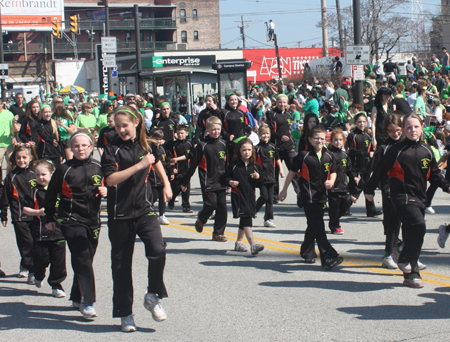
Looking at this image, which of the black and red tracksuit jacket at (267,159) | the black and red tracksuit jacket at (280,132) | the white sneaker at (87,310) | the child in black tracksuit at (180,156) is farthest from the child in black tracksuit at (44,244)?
the black and red tracksuit jacket at (280,132)

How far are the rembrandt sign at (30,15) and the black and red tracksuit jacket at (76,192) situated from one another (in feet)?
220

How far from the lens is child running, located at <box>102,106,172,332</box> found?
511cm

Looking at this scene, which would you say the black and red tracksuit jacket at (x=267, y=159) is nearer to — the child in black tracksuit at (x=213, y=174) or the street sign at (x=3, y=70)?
the child in black tracksuit at (x=213, y=174)

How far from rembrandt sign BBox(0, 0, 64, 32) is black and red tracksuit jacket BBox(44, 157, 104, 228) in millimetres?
66911

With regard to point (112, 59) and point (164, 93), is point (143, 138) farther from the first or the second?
point (164, 93)

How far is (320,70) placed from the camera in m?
36.8

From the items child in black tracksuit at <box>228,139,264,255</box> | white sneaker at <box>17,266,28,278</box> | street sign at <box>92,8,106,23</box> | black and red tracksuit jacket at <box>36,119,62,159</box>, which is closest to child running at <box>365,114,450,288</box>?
child in black tracksuit at <box>228,139,264,255</box>

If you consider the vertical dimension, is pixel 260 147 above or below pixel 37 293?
above

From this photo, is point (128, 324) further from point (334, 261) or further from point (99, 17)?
point (99, 17)

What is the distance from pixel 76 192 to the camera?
5535 mm

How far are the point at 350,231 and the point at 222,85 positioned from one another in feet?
49.2

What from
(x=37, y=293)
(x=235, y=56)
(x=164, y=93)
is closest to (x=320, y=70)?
(x=164, y=93)

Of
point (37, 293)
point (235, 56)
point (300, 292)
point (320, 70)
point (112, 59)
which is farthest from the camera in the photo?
point (235, 56)

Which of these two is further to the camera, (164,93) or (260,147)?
(164,93)
